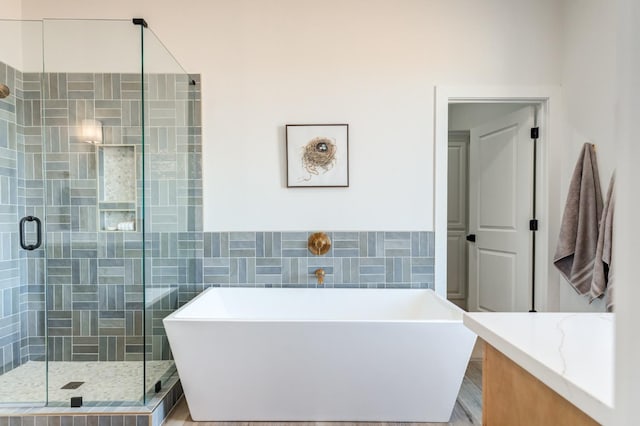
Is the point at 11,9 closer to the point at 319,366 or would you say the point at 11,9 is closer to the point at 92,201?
the point at 92,201

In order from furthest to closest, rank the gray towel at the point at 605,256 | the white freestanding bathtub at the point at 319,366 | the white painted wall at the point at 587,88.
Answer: the white painted wall at the point at 587,88 → the gray towel at the point at 605,256 → the white freestanding bathtub at the point at 319,366

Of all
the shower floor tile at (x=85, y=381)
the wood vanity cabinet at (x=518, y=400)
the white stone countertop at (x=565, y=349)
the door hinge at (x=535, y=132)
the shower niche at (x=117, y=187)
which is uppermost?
the door hinge at (x=535, y=132)

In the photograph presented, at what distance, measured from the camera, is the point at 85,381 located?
2.04 m

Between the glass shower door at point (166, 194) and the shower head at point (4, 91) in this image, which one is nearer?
the glass shower door at point (166, 194)

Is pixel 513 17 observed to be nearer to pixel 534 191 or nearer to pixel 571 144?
pixel 571 144

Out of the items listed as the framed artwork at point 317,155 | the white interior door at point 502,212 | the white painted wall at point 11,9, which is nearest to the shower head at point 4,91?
the white painted wall at point 11,9

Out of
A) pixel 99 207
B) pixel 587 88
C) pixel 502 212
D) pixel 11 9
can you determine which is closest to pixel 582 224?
pixel 502 212

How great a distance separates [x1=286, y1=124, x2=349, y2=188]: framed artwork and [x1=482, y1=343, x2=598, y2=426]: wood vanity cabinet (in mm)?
1731

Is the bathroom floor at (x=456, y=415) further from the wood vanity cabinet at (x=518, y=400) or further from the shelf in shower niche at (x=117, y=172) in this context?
the shelf in shower niche at (x=117, y=172)

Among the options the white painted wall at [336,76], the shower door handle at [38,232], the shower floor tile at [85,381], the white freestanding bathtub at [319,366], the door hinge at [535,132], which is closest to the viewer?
the white freestanding bathtub at [319,366]

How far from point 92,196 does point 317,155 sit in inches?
60.7

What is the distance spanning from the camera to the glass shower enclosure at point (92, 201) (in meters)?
2.06

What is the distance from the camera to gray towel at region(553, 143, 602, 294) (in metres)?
2.19

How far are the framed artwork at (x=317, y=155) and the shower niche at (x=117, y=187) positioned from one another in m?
1.03
